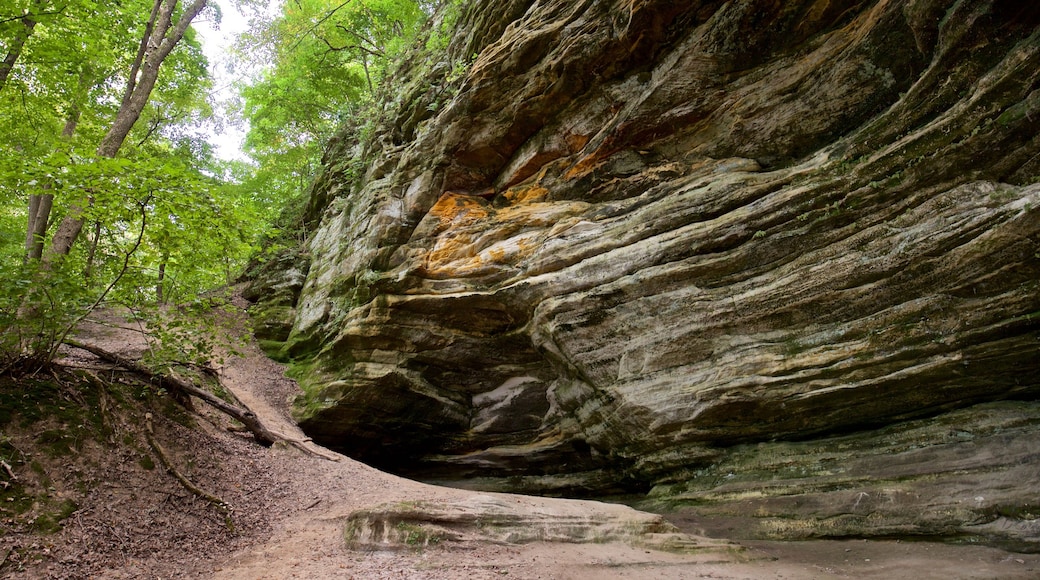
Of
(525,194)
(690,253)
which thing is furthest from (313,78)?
(690,253)

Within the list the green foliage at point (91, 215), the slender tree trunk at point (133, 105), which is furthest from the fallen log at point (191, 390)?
the slender tree trunk at point (133, 105)

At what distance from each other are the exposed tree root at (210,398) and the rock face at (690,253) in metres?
2.63

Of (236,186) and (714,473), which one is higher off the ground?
(236,186)

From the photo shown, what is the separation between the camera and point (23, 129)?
10367 millimetres

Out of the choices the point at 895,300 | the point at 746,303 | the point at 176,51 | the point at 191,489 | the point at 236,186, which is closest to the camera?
the point at 191,489

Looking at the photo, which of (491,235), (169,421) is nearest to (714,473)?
(491,235)

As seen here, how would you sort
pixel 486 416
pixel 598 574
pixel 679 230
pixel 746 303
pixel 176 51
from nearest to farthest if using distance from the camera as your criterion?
pixel 598 574 < pixel 746 303 < pixel 679 230 < pixel 486 416 < pixel 176 51

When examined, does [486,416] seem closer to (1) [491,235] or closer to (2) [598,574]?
(1) [491,235]

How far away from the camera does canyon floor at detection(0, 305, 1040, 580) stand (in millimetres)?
4332

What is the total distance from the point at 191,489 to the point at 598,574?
4823mm

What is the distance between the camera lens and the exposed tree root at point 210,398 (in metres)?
6.49

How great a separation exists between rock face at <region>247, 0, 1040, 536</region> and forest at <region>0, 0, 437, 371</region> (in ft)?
14.1

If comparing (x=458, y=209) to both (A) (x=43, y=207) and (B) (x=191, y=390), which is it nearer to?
(B) (x=191, y=390)

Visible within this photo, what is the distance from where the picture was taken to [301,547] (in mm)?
5219
